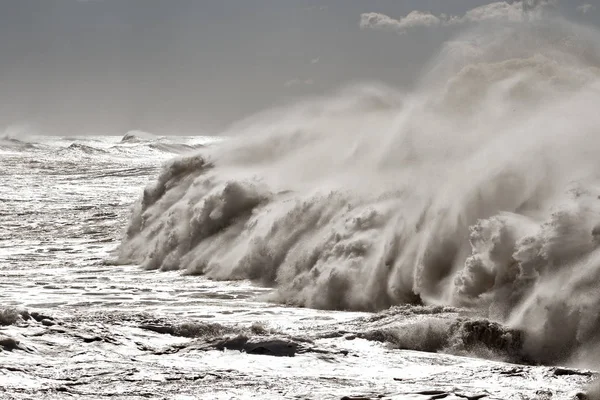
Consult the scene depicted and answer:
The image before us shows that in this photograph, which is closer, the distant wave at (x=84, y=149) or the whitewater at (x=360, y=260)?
the whitewater at (x=360, y=260)

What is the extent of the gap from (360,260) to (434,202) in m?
1.21

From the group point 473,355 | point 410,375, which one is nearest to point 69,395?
point 410,375

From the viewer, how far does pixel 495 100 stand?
15734mm

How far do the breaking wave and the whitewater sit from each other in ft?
0.11

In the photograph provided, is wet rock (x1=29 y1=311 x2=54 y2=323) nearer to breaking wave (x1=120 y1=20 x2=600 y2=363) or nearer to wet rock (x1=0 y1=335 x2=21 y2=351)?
wet rock (x1=0 y1=335 x2=21 y2=351)

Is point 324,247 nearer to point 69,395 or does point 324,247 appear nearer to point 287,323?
point 287,323

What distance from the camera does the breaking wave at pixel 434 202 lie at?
9.23 meters

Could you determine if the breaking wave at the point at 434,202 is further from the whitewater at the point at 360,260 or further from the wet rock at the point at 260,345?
the wet rock at the point at 260,345

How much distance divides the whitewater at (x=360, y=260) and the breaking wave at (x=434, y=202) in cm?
3

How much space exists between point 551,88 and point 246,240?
559 cm

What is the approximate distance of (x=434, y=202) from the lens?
481 inches

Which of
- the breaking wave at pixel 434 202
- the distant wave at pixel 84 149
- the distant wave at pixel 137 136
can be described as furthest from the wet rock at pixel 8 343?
the distant wave at pixel 137 136

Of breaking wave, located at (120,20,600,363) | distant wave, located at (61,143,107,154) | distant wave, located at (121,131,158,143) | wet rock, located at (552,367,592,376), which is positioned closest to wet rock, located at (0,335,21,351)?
breaking wave, located at (120,20,600,363)

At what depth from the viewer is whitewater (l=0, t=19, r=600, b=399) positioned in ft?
25.5
